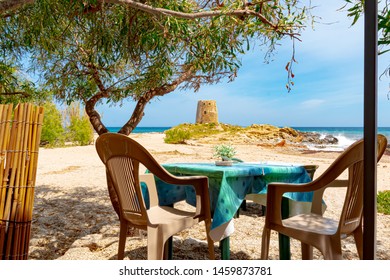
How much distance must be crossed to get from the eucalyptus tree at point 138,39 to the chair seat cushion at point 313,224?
1035 millimetres

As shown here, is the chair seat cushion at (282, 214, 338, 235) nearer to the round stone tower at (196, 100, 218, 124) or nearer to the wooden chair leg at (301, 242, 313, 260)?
the wooden chair leg at (301, 242, 313, 260)

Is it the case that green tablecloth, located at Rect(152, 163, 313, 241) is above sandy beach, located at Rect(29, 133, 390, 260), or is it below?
above

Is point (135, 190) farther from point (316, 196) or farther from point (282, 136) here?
point (282, 136)

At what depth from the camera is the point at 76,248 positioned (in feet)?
9.02

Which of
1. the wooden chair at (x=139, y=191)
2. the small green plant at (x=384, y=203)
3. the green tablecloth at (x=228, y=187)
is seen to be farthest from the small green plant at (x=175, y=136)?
the wooden chair at (x=139, y=191)

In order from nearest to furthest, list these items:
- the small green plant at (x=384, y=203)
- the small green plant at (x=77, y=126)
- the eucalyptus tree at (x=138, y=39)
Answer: the eucalyptus tree at (x=138, y=39) → the small green plant at (x=384, y=203) → the small green plant at (x=77, y=126)

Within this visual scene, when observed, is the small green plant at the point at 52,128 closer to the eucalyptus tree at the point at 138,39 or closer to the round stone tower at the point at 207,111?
the eucalyptus tree at the point at 138,39

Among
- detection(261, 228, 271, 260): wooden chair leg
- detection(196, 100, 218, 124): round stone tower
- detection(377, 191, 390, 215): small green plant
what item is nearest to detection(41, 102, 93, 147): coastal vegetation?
detection(377, 191, 390, 215): small green plant

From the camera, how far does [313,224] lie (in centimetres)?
189

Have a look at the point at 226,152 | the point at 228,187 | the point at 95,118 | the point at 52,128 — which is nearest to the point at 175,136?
the point at 52,128

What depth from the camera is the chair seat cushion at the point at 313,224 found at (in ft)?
5.74

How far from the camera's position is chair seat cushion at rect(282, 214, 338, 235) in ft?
5.74

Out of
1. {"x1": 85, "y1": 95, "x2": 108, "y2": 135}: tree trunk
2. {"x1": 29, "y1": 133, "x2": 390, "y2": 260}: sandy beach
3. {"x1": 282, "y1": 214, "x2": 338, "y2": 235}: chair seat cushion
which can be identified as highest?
{"x1": 85, "y1": 95, "x2": 108, "y2": 135}: tree trunk

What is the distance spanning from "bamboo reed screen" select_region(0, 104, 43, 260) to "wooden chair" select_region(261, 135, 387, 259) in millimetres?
1274
